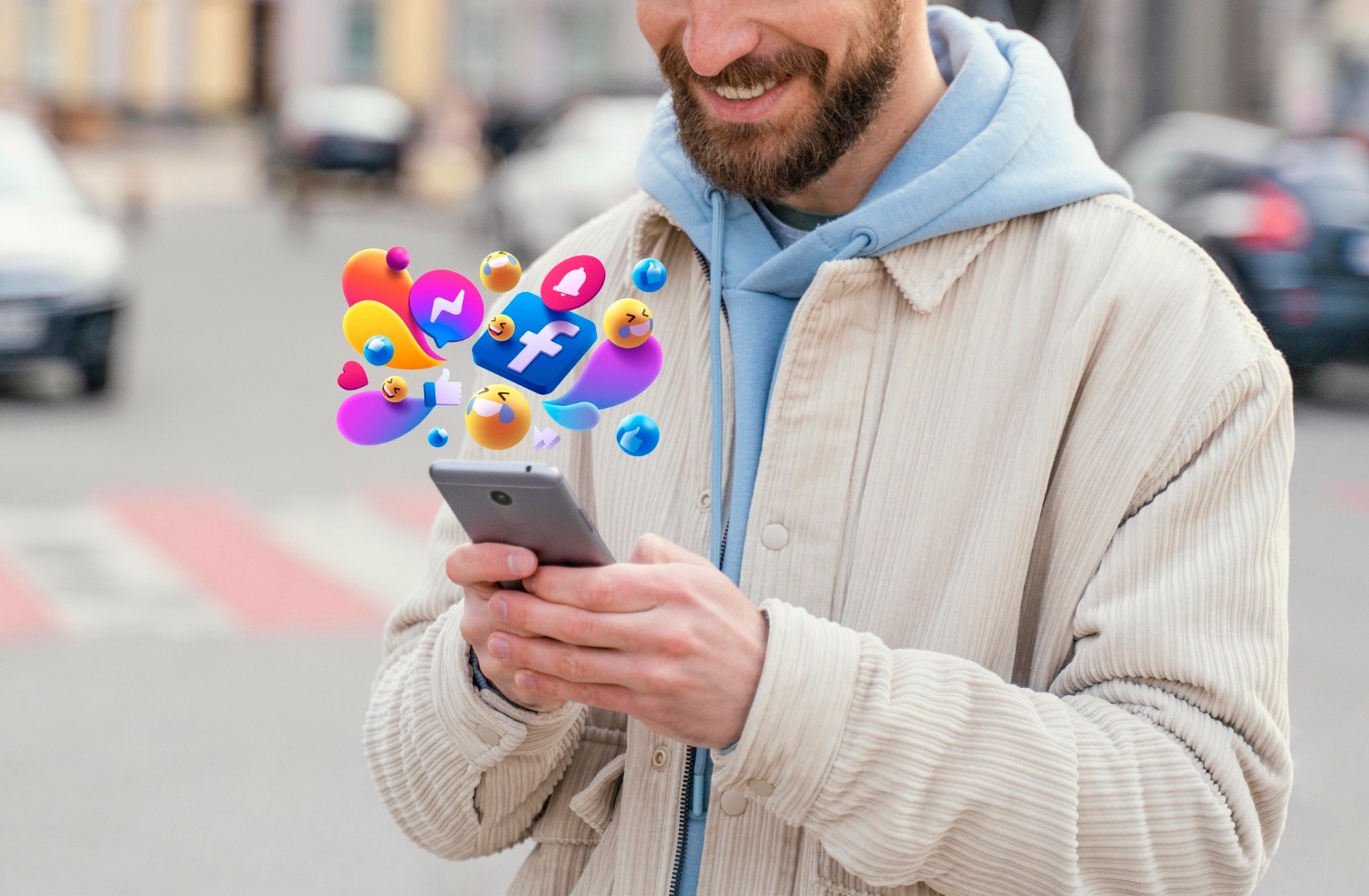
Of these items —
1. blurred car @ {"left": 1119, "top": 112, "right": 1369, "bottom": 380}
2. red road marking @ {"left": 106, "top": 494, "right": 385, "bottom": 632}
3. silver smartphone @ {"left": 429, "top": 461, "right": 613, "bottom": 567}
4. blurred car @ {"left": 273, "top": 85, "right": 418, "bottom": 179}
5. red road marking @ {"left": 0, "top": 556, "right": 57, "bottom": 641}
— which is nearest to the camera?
silver smartphone @ {"left": 429, "top": 461, "right": 613, "bottom": 567}

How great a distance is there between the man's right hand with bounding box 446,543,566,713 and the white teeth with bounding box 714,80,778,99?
1.65 feet

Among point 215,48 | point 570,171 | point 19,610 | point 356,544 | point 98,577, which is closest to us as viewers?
point 19,610

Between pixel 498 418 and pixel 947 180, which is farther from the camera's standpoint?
pixel 947 180

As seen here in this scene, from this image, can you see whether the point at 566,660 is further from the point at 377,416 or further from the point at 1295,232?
the point at 1295,232

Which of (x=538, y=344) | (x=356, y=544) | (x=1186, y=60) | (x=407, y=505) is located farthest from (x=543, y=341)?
(x=1186, y=60)

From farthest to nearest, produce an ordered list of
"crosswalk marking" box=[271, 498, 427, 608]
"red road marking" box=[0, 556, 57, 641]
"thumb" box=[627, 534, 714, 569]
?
"crosswalk marking" box=[271, 498, 427, 608] < "red road marking" box=[0, 556, 57, 641] < "thumb" box=[627, 534, 714, 569]

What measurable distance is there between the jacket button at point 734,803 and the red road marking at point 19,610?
15.3 ft

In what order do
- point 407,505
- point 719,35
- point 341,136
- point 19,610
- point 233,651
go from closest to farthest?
point 719,35 → point 233,651 → point 19,610 → point 407,505 → point 341,136

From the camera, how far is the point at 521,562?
1.37 m

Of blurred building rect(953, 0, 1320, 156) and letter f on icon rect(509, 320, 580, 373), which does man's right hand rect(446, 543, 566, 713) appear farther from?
blurred building rect(953, 0, 1320, 156)

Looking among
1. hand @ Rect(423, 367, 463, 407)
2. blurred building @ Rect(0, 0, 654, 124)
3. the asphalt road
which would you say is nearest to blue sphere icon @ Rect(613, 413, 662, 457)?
hand @ Rect(423, 367, 463, 407)

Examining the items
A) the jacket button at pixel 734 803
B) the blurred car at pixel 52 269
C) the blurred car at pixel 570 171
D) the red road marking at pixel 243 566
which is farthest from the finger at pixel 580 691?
the blurred car at pixel 570 171

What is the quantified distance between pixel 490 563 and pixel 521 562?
28 mm

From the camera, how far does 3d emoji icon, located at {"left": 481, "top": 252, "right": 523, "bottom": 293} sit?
148 cm
